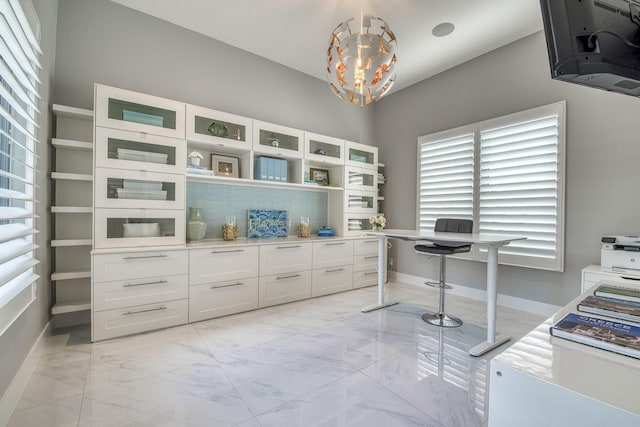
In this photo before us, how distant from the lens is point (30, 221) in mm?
1962

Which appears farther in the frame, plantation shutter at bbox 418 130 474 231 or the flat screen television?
plantation shutter at bbox 418 130 474 231

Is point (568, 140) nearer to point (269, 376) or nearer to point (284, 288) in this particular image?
point (284, 288)

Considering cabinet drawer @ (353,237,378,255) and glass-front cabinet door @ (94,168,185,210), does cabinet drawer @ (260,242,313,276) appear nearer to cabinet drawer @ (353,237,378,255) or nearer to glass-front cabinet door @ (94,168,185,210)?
cabinet drawer @ (353,237,378,255)

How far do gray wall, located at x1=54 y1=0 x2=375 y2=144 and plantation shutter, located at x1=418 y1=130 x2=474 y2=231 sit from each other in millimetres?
1552

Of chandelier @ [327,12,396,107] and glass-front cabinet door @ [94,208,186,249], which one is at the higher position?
chandelier @ [327,12,396,107]

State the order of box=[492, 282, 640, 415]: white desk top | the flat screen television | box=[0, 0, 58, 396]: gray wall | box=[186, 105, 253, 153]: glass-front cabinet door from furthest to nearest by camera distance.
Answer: box=[186, 105, 253, 153]: glass-front cabinet door
box=[0, 0, 58, 396]: gray wall
the flat screen television
box=[492, 282, 640, 415]: white desk top

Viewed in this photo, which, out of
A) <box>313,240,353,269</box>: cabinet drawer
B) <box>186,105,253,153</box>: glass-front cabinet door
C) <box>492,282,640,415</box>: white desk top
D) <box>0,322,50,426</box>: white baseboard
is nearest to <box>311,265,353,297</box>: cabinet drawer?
<box>313,240,353,269</box>: cabinet drawer

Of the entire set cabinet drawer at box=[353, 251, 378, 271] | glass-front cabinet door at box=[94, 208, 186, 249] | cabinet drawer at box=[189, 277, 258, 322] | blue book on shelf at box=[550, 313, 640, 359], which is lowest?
cabinet drawer at box=[189, 277, 258, 322]

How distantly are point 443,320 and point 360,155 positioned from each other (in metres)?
2.58

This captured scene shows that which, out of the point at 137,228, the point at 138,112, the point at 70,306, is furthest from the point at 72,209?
the point at 138,112

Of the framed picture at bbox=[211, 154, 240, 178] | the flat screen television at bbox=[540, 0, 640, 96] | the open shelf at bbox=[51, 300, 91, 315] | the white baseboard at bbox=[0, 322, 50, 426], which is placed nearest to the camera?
the flat screen television at bbox=[540, 0, 640, 96]

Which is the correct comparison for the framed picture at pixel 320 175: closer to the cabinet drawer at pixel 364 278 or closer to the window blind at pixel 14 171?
the cabinet drawer at pixel 364 278

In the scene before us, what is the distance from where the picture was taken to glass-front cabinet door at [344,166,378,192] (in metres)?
4.17

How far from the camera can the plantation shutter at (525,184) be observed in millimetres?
2996
